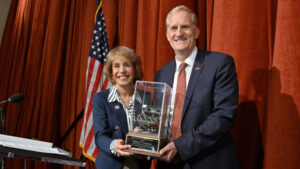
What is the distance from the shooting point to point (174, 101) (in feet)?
5.07

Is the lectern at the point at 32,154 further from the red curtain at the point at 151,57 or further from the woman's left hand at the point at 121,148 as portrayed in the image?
the red curtain at the point at 151,57

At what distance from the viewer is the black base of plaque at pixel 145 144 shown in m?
1.35

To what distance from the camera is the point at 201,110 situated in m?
1.53

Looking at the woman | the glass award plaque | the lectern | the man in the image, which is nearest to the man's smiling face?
the man

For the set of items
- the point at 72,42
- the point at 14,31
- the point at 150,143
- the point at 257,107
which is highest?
the point at 14,31

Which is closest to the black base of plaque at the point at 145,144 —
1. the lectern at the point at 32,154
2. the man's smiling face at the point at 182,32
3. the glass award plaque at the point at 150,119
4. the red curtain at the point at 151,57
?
the glass award plaque at the point at 150,119

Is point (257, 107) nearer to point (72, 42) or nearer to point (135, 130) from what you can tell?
point (135, 130)

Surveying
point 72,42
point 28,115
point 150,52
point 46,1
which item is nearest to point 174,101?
point 150,52

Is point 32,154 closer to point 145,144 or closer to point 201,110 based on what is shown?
point 145,144

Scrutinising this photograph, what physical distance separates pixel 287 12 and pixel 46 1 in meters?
4.72

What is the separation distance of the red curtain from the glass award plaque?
76 cm

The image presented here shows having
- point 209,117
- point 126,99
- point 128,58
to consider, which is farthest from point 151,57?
point 209,117

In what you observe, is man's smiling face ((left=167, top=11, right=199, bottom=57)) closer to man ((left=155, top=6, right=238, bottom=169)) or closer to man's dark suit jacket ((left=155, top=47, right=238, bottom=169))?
man ((left=155, top=6, right=238, bottom=169))

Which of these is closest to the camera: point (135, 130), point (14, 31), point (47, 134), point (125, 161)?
point (135, 130)
